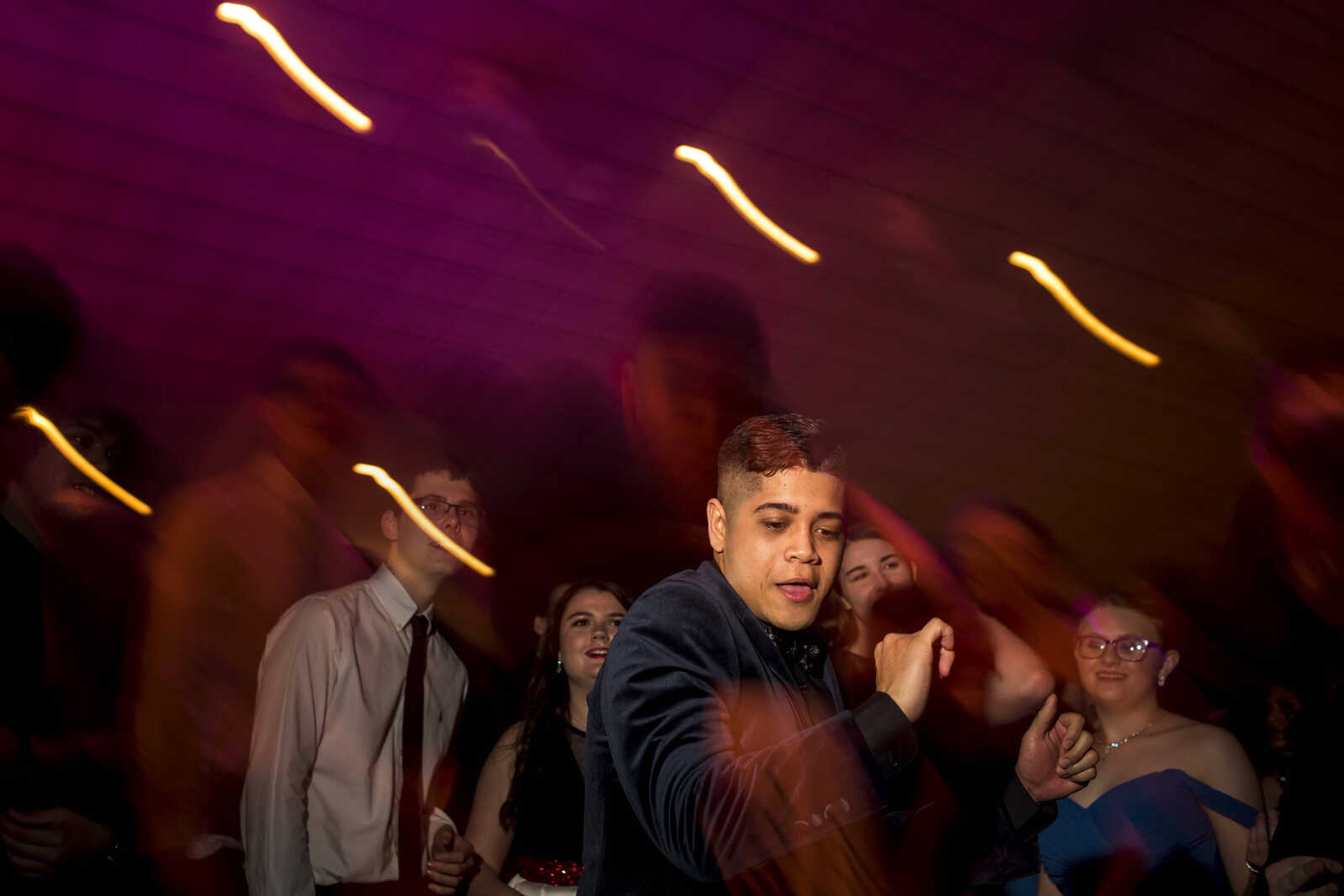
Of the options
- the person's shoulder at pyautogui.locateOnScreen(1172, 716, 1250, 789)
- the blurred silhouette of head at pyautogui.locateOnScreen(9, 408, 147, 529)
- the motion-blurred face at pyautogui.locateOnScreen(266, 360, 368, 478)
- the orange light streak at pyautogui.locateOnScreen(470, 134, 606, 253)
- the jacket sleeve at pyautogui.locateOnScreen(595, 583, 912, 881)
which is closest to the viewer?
the jacket sleeve at pyautogui.locateOnScreen(595, 583, 912, 881)

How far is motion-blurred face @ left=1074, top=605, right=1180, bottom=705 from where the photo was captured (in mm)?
3582

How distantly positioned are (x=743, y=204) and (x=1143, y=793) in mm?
2621

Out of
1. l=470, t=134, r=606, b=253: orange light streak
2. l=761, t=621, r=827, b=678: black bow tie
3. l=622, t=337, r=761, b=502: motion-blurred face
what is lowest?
l=761, t=621, r=827, b=678: black bow tie

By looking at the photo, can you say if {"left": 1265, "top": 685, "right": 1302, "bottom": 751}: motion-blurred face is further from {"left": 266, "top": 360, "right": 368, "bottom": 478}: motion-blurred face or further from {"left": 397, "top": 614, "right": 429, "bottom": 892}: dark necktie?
{"left": 266, "top": 360, "right": 368, "bottom": 478}: motion-blurred face

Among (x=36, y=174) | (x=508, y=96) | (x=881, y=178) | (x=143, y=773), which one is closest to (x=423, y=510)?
(x=143, y=773)

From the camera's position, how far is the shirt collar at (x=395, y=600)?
12.5ft

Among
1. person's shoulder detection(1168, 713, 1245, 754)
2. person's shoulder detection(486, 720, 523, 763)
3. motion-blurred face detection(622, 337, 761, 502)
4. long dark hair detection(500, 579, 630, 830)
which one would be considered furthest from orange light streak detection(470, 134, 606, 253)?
person's shoulder detection(1168, 713, 1245, 754)

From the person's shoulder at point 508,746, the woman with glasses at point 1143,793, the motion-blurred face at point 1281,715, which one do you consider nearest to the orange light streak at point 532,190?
the person's shoulder at point 508,746

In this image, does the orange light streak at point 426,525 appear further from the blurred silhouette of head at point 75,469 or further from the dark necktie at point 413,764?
the blurred silhouette of head at point 75,469

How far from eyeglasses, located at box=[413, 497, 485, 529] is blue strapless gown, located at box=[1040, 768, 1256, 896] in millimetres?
2234

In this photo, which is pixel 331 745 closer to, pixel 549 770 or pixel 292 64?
pixel 549 770

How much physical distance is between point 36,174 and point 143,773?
2191mm

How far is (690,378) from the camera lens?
590cm

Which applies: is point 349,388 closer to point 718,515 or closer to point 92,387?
point 92,387
